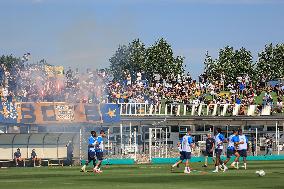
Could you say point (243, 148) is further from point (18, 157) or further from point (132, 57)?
point (132, 57)

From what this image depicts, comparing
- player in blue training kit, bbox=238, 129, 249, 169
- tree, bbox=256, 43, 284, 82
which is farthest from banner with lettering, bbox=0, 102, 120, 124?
tree, bbox=256, 43, 284, 82

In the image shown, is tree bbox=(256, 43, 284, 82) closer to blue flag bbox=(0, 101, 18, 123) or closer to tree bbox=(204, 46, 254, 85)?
tree bbox=(204, 46, 254, 85)

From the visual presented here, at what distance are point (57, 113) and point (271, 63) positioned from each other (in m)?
75.7

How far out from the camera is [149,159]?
69.5 metres

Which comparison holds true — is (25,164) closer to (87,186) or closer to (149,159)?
(149,159)

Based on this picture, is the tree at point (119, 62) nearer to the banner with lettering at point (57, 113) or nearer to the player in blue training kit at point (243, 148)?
the banner with lettering at point (57, 113)

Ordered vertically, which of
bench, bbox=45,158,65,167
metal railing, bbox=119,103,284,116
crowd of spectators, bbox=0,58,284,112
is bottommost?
bench, bbox=45,158,65,167

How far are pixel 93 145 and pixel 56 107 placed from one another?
2191cm

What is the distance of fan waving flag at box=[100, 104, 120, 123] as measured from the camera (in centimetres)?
7294

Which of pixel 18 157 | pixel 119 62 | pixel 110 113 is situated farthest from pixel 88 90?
pixel 119 62

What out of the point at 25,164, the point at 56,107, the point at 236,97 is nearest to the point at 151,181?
the point at 25,164

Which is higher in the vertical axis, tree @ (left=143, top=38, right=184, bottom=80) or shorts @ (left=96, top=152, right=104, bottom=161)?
tree @ (left=143, top=38, right=184, bottom=80)

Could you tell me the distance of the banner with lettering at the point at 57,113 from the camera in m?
70.1

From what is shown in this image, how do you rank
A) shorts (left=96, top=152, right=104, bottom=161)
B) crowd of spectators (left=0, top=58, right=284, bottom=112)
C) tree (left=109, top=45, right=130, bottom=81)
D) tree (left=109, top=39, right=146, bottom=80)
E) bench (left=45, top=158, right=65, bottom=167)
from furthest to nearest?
tree (left=109, top=39, right=146, bottom=80) → tree (left=109, top=45, right=130, bottom=81) → crowd of spectators (left=0, top=58, right=284, bottom=112) → bench (left=45, top=158, right=65, bottom=167) → shorts (left=96, top=152, right=104, bottom=161)
